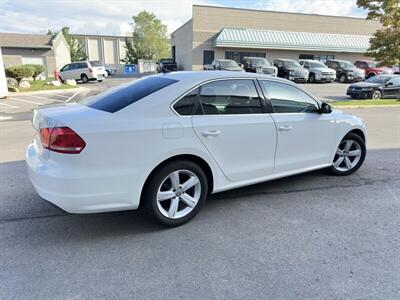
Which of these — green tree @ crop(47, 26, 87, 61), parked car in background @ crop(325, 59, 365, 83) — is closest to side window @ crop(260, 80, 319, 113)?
parked car in background @ crop(325, 59, 365, 83)

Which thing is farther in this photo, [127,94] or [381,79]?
[381,79]

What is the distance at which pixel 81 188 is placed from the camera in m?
2.94

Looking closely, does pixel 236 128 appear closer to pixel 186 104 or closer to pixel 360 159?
pixel 186 104

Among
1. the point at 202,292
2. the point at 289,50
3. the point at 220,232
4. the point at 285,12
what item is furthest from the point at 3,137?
the point at 285,12

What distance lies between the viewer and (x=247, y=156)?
12.6 ft

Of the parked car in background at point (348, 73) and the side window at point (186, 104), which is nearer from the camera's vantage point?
the side window at point (186, 104)

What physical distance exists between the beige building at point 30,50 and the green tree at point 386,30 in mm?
37434

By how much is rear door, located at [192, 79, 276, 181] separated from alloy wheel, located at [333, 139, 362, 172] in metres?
1.55

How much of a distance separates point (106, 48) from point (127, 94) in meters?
80.8

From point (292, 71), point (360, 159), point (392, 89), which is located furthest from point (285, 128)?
point (292, 71)

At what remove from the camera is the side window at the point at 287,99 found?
408 centimetres

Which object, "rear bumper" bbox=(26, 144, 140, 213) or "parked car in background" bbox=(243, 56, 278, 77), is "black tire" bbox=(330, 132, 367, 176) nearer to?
"rear bumper" bbox=(26, 144, 140, 213)

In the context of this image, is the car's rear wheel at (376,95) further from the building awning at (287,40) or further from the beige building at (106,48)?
the beige building at (106,48)

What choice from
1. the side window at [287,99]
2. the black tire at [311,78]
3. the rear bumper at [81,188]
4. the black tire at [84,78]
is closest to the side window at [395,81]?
the black tire at [311,78]
